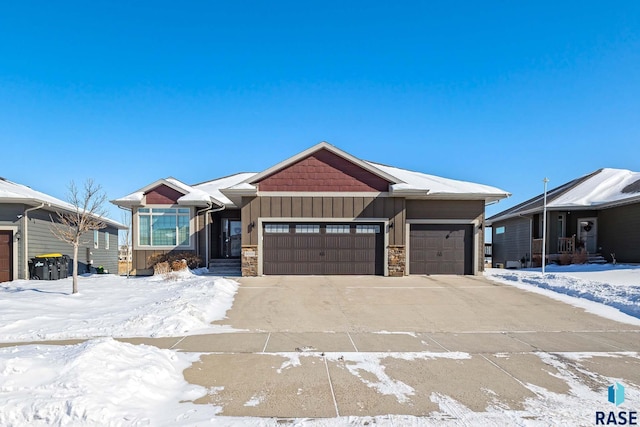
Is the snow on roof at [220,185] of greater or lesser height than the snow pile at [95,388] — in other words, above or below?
above

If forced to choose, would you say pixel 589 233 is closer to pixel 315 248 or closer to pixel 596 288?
pixel 596 288

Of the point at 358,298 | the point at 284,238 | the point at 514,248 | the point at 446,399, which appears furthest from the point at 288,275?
the point at 514,248

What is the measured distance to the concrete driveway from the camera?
3959 mm

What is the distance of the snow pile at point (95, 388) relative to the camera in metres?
3.38

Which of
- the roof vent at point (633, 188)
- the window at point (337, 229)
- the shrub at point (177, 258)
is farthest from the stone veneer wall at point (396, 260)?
the roof vent at point (633, 188)

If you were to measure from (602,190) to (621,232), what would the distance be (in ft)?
12.1

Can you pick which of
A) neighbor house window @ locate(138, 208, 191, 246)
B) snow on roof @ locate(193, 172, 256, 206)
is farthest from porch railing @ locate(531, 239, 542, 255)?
neighbor house window @ locate(138, 208, 191, 246)

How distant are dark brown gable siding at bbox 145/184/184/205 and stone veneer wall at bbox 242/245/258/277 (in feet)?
16.5

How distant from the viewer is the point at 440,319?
7.87 m

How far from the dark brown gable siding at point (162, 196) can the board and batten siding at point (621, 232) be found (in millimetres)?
21296

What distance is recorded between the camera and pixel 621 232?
16.7 meters

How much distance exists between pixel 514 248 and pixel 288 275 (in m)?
17.0

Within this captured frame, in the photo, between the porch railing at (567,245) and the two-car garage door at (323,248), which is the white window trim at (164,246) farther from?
the porch railing at (567,245)

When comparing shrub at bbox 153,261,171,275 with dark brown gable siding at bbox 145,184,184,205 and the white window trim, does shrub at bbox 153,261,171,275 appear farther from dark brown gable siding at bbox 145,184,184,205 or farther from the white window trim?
dark brown gable siding at bbox 145,184,184,205
